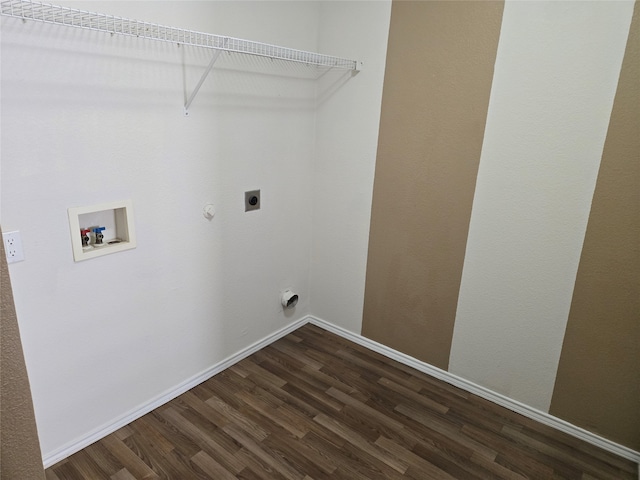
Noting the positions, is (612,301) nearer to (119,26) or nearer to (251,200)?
(251,200)

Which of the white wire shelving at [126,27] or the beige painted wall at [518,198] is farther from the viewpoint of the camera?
the beige painted wall at [518,198]

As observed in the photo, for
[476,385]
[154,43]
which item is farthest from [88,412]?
[476,385]

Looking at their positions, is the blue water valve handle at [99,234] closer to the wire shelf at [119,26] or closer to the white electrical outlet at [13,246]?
the white electrical outlet at [13,246]

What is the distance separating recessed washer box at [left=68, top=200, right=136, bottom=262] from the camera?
1865 millimetres

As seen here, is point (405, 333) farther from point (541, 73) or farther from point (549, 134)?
point (541, 73)

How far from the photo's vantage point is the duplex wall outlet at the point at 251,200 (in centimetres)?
262

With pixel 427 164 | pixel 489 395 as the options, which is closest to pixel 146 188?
pixel 427 164

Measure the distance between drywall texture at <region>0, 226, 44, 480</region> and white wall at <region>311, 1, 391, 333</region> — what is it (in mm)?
2370

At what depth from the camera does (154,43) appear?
6.50 ft

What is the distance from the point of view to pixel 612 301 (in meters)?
2.08

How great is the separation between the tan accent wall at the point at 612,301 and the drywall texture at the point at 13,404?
89.2 inches

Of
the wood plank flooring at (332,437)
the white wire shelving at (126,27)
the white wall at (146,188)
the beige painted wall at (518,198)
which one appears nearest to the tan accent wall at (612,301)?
the beige painted wall at (518,198)

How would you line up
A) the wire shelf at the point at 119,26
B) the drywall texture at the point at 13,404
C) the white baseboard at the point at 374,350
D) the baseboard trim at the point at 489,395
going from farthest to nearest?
the baseboard trim at the point at 489,395 → the white baseboard at the point at 374,350 → the wire shelf at the point at 119,26 → the drywall texture at the point at 13,404

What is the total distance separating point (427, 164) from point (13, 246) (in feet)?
6.73
